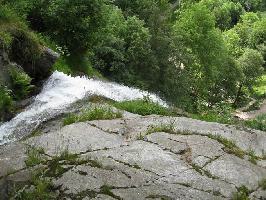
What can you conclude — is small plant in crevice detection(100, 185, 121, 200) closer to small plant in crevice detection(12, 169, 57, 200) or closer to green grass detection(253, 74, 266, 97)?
small plant in crevice detection(12, 169, 57, 200)

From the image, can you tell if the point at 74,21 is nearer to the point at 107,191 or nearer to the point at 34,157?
the point at 34,157

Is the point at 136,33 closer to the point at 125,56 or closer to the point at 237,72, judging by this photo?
the point at 125,56

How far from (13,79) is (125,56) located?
1148cm

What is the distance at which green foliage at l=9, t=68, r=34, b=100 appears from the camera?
52.0 ft

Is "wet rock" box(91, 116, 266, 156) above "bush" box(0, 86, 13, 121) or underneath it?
above

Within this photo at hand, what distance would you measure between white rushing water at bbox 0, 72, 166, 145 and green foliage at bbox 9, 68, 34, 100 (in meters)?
0.54

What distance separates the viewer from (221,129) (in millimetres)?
11992

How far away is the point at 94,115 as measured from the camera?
41.1 feet

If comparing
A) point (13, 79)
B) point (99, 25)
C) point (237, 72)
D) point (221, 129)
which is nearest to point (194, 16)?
point (237, 72)

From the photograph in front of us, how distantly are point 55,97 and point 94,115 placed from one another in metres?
4.60

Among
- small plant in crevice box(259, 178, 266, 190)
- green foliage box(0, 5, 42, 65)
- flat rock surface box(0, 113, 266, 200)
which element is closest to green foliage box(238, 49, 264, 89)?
green foliage box(0, 5, 42, 65)

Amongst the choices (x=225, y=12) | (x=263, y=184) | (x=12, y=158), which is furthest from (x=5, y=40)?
(x=225, y=12)

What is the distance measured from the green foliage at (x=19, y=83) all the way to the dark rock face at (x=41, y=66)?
1.75 m

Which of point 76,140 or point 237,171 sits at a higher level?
point 237,171
